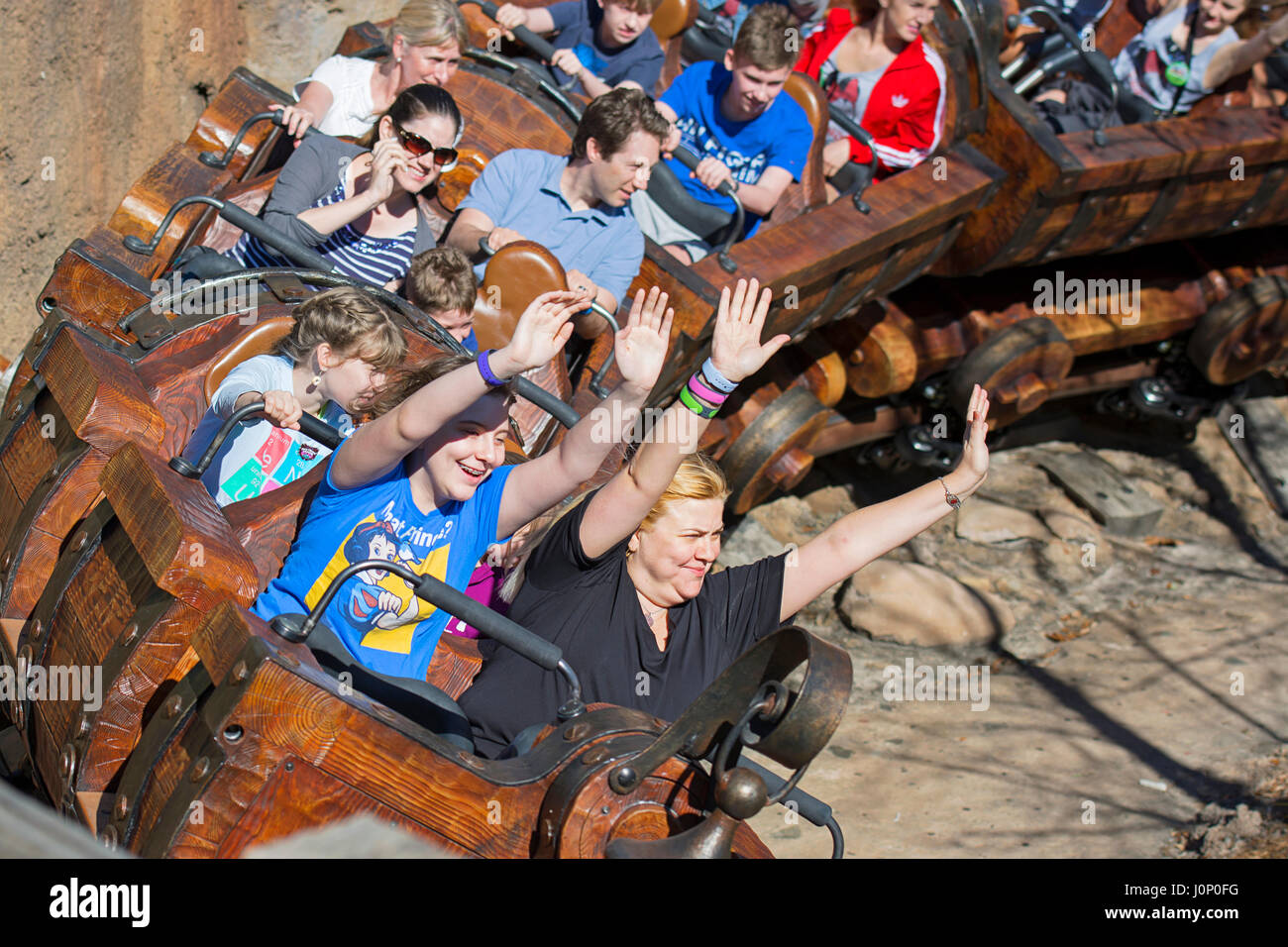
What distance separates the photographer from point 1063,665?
181 inches

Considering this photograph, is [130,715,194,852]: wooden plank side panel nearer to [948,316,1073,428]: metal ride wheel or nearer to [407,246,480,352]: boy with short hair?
[407,246,480,352]: boy with short hair

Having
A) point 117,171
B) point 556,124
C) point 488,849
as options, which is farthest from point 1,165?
point 488,849

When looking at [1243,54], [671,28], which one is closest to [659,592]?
[671,28]

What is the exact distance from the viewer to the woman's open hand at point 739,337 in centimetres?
200

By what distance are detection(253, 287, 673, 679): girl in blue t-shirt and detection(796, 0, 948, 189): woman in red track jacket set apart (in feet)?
8.38

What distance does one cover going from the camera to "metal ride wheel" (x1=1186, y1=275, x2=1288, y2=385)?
5.51 metres

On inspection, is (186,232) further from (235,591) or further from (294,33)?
(294,33)

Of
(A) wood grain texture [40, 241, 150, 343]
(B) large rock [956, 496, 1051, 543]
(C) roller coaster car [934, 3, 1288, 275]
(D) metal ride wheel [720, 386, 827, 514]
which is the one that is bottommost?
(B) large rock [956, 496, 1051, 543]

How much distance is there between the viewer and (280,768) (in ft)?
5.51

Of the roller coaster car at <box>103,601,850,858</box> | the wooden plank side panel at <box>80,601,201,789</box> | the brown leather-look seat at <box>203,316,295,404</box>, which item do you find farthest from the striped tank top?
the roller coaster car at <box>103,601,850,858</box>

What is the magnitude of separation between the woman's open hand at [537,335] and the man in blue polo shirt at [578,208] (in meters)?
1.24

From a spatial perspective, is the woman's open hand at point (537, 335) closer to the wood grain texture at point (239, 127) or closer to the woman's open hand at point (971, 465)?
the woman's open hand at point (971, 465)

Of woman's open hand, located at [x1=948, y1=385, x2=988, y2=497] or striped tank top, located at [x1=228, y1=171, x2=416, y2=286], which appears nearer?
woman's open hand, located at [x1=948, y1=385, x2=988, y2=497]
